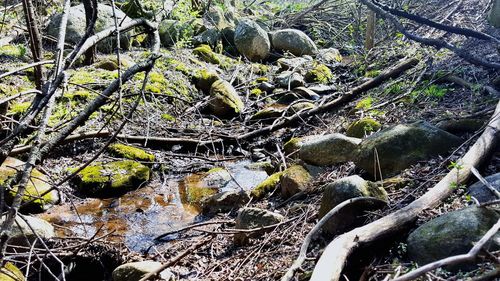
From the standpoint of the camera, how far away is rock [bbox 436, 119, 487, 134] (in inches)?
168

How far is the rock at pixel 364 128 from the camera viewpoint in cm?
540

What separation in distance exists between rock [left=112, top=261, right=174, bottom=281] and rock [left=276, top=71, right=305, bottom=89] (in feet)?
21.8

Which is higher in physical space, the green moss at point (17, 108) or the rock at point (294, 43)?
the green moss at point (17, 108)

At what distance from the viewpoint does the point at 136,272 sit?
3861 millimetres

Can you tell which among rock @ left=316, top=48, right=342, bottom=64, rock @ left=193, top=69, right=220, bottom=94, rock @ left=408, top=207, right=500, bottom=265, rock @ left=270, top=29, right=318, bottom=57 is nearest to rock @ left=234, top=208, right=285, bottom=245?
rock @ left=408, top=207, right=500, bottom=265

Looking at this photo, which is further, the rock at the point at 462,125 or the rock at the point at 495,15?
Answer: the rock at the point at 495,15

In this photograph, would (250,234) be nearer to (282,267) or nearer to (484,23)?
(282,267)

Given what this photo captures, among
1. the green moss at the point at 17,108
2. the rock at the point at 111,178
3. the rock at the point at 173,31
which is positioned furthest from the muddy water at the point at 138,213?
the rock at the point at 173,31

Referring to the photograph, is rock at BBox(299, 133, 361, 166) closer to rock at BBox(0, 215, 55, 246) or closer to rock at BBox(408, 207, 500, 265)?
rock at BBox(408, 207, 500, 265)

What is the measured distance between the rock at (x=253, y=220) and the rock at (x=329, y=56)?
8.33m

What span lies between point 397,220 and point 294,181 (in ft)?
6.72

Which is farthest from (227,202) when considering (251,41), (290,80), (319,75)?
(251,41)

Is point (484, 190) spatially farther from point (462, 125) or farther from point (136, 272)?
point (136, 272)

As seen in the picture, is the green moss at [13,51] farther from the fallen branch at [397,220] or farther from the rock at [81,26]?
the fallen branch at [397,220]
